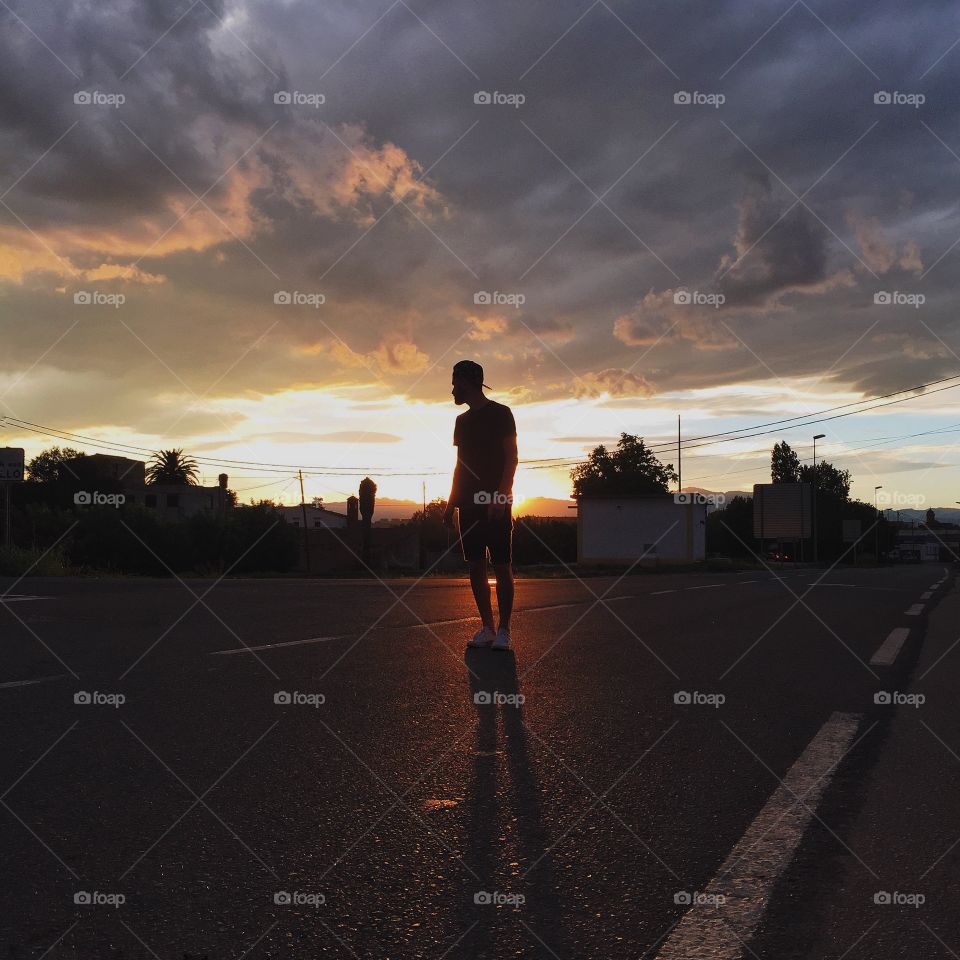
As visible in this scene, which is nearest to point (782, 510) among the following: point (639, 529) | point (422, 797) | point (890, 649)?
point (639, 529)

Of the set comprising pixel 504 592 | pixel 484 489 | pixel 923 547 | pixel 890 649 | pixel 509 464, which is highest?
pixel 509 464

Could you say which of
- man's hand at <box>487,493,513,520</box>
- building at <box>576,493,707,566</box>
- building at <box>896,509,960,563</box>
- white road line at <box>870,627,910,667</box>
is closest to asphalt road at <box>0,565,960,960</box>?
white road line at <box>870,627,910,667</box>

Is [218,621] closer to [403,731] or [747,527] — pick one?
[403,731]

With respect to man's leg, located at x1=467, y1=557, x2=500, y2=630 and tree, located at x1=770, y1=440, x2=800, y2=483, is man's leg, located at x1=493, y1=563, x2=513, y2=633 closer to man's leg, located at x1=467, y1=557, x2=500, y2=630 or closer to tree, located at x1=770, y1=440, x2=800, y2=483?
man's leg, located at x1=467, y1=557, x2=500, y2=630

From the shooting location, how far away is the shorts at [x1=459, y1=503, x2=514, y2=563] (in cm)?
654

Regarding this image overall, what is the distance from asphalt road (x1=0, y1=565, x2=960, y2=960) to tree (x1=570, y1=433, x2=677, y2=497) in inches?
3843

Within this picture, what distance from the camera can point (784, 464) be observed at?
404ft

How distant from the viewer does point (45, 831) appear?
8.86 feet

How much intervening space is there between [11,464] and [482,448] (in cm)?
2085

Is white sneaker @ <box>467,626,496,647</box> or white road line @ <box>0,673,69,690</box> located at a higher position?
white sneaker @ <box>467,626,496,647</box>

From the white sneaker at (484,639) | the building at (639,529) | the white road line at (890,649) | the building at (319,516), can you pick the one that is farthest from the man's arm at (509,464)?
the building at (319,516)

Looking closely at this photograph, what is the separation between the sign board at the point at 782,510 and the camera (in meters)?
56.9

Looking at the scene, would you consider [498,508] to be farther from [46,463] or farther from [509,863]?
[46,463]

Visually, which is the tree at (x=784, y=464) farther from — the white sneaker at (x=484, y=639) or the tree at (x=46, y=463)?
the white sneaker at (x=484, y=639)
